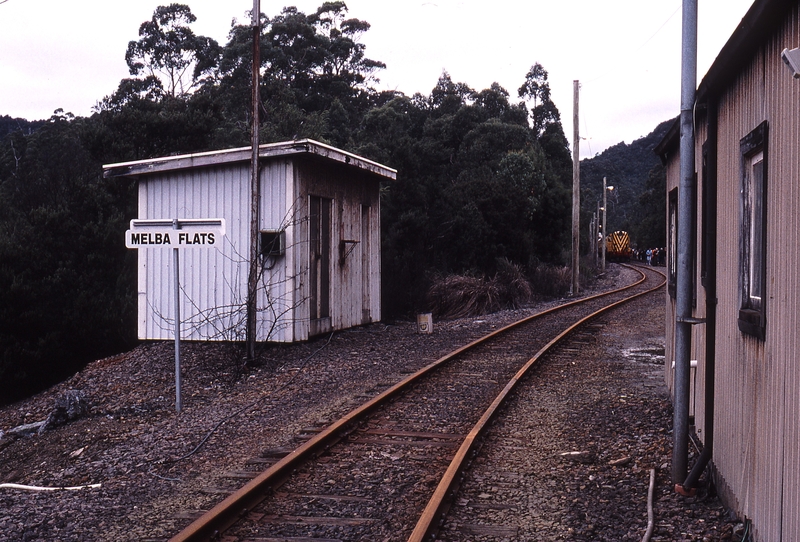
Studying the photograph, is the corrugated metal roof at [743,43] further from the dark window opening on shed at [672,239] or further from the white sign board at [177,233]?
the white sign board at [177,233]

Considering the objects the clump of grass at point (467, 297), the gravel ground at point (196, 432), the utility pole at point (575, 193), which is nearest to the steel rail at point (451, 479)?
the gravel ground at point (196, 432)

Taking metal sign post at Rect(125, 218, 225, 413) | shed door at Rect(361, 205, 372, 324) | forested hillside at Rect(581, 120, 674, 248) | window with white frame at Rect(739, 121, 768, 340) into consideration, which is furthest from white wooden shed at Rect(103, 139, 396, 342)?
forested hillside at Rect(581, 120, 674, 248)

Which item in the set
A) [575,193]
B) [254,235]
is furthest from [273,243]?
[575,193]

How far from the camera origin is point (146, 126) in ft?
91.5

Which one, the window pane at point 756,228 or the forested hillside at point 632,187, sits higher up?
the forested hillside at point 632,187

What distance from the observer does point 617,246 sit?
209 feet

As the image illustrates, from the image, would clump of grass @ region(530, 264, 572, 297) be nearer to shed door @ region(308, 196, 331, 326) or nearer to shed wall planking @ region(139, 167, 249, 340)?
shed door @ region(308, 196, 331, 326)

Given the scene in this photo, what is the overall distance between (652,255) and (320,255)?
50.5 metres

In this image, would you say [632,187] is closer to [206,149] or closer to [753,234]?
[206,149]

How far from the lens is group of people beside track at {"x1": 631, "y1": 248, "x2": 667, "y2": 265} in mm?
59481

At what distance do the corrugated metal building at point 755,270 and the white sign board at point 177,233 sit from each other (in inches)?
205

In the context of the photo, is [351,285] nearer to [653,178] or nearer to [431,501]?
[431,501]

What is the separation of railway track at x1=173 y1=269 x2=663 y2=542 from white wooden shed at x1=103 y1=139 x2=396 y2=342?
375cm

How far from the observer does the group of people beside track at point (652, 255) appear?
59481 millimetres
